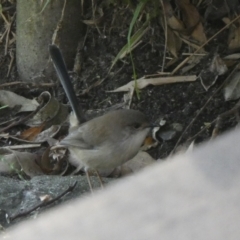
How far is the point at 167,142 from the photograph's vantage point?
4734mm

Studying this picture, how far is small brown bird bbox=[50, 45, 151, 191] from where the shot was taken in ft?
13.3

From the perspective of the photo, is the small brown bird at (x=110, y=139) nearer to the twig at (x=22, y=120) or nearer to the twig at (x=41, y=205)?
the twig at (x=41, y=205)

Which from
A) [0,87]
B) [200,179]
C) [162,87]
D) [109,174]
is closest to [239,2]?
[162,87]

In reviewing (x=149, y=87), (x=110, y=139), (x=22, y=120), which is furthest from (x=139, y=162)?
(x=22, y=120)

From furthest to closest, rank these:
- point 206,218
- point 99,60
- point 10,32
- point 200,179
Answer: point 10,32 < point 99,60 < point 200,179 < point 206,218

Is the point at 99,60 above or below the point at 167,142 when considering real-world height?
above

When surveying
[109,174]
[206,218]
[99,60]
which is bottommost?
[109,174]

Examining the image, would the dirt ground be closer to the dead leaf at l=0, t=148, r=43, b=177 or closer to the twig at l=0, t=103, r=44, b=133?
the twig at l=0, t=103, r=44, b=133


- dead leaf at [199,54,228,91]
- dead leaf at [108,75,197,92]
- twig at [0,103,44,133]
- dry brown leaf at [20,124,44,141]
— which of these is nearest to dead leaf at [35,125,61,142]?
dry brown leaf at [20,124,44,141]

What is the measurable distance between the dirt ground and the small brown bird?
550mm

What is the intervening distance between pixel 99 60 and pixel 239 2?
1.19m

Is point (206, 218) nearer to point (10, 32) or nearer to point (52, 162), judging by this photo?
point (52, 162)

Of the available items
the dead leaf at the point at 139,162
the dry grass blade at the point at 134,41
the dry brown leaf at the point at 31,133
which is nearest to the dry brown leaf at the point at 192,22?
the dry grass blade at the point at 134,41

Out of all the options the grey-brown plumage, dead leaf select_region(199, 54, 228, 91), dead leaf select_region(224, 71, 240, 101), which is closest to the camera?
the grey-brown plumage
